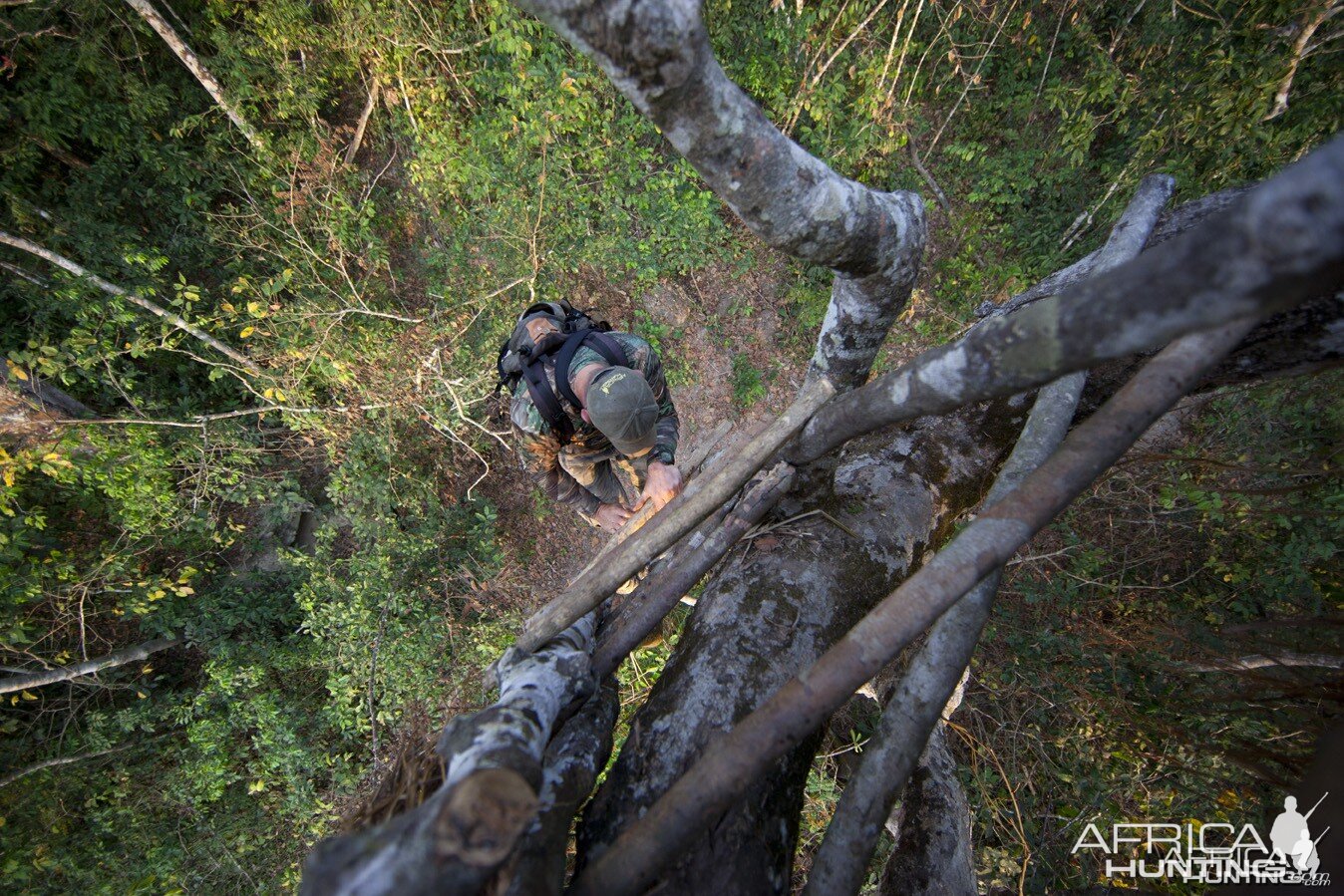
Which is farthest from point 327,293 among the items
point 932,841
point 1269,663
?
point 1269,663

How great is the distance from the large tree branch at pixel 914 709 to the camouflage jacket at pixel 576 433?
209 cm

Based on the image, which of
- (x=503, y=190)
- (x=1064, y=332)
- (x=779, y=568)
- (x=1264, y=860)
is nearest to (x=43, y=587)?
(x=503, y=190)

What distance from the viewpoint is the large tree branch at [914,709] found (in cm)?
154

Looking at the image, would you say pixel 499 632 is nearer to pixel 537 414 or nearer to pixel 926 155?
pixel 537 414

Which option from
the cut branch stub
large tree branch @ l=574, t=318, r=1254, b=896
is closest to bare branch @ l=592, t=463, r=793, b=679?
the cut branch stub

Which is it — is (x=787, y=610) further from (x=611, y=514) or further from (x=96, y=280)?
(x=96, y=280)

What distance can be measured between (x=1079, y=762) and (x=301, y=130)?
9718 mm

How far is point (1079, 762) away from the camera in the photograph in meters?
3.99

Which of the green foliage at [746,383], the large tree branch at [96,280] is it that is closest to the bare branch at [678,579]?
the green foliage at [746,383]

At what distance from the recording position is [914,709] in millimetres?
1710

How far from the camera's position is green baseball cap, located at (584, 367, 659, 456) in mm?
2785

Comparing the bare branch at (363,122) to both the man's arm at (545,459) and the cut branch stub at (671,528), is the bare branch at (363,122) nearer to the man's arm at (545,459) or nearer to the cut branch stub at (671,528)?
the man's arm at (545,459)

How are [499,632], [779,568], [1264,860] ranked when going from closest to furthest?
1. [779,568]
2. [1264,860]
3. [499,632]

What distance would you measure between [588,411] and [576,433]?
79cm
